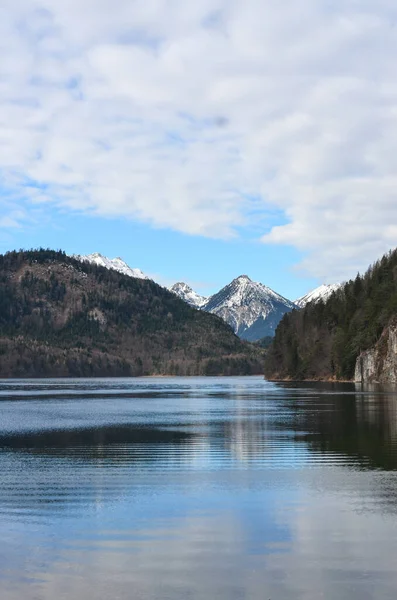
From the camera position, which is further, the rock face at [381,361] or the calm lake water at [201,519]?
the rock face at [381,361]

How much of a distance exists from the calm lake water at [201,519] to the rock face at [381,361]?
129 meters

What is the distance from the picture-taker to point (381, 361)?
186m

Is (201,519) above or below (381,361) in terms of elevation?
below

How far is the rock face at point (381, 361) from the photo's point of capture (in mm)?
178375

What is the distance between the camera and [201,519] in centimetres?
2597

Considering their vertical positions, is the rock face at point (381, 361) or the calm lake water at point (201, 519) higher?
the rock face at point (381, 361)

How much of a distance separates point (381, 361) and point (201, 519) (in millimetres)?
166069

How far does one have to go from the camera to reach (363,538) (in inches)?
885

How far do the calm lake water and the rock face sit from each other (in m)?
129

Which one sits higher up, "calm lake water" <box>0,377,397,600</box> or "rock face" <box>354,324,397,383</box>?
"rock face" <box>354,324,397,383</box>

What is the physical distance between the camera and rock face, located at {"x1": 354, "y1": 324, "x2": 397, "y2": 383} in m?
178

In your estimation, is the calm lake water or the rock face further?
the rock face

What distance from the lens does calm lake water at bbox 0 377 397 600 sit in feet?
60.0

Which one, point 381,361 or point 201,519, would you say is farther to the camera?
point 381,361
